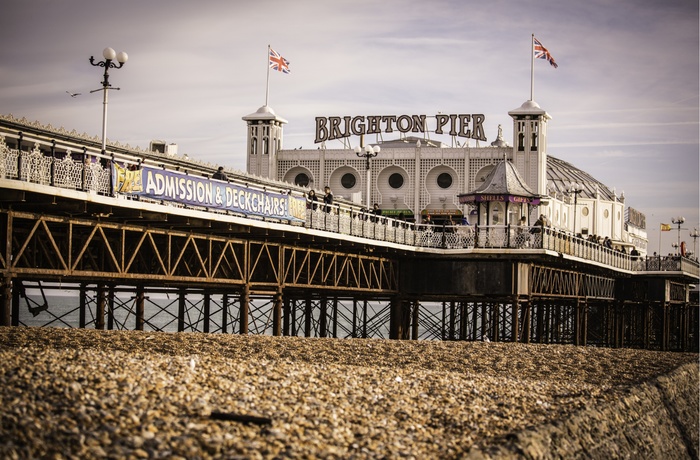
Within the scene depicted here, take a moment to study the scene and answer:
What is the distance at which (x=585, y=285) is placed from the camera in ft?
186

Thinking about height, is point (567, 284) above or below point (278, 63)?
below

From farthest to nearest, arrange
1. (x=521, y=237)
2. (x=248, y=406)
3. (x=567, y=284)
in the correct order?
1. (x=567, y=284)
2. (x=521, y=237)
3. (x=248, y=406)

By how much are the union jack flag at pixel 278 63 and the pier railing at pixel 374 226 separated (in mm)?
10194

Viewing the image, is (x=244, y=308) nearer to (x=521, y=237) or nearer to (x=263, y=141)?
(x=521, y=237)

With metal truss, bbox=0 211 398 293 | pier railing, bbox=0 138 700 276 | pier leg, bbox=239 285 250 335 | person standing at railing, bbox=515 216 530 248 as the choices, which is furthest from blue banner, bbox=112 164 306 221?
person standing at railing, bbox=515 216 530 248

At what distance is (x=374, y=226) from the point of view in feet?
132

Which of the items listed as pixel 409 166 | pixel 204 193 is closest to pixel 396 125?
pixel 409 166

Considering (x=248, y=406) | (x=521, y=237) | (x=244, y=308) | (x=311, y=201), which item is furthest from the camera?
(x=521, y=237)

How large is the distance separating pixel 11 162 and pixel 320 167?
49.8 meters

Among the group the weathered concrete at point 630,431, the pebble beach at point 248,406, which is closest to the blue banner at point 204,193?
the pebble beach at point 248,406

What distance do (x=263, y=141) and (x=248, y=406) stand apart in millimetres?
58980

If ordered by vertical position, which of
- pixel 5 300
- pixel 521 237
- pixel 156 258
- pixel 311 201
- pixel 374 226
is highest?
pixel 311 201

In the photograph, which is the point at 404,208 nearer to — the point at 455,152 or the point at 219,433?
the point at 455,152

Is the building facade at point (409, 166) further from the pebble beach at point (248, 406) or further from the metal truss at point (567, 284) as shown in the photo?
the pebble beach at point (248, 406)
